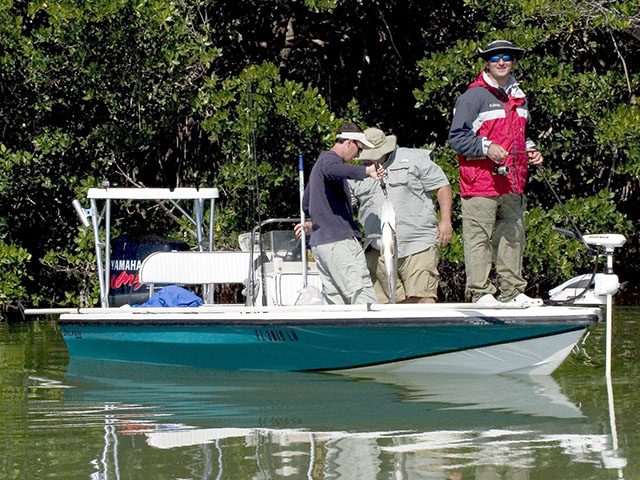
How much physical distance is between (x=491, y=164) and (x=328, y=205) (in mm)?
1032

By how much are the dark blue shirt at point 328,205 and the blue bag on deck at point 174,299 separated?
1.19 m

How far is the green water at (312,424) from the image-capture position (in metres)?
4.99

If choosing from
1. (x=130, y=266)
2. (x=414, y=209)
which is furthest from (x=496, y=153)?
(x=130, y=266)

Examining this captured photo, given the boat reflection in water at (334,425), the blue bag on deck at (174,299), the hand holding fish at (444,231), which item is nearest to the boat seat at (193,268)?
the blue bag on deck at (174,299)

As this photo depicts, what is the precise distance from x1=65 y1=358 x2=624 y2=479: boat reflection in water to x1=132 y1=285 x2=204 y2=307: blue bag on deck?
1.54ft

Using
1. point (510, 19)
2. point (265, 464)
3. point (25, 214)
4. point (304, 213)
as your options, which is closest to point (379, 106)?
point (510, 19)

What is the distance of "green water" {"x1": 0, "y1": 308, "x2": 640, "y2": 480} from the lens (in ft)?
16.4

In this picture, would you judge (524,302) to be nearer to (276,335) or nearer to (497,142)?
(497,142)

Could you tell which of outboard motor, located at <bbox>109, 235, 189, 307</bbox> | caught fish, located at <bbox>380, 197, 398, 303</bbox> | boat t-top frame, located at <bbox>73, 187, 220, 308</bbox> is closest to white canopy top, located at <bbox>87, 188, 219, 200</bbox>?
boat t-top frame, located at <bbox>73, 187, 220, 308</bbox>

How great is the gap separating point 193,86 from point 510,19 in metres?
3.13

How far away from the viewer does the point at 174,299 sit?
8.29 m

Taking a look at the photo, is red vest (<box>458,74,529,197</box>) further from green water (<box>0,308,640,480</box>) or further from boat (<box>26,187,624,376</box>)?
green water (<box>0,308,640,480</box>)

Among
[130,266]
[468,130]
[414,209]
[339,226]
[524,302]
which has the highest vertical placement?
[468,130]

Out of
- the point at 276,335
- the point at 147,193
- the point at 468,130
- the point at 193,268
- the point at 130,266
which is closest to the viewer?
the point at 468,130
